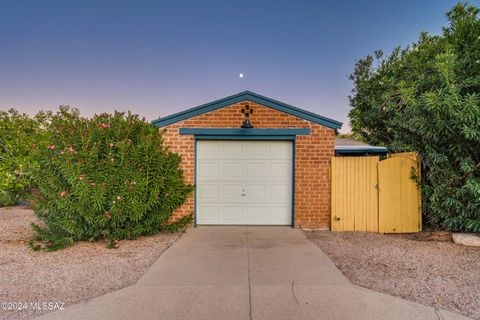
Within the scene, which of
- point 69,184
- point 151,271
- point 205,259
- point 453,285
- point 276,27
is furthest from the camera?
point 276,27

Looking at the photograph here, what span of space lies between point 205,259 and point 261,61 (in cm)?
769

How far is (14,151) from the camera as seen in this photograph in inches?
330

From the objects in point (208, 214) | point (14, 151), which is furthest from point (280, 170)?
point (14, 151)

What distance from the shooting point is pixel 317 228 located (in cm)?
658

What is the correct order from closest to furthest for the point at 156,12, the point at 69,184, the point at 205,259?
the point at 205,259
the point at 69,184
the point at 156,12

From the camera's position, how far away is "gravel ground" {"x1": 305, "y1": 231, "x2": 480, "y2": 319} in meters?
A: 3.20

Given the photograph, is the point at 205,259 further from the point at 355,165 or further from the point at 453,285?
the point at 355,165

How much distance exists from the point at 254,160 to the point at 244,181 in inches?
23.9

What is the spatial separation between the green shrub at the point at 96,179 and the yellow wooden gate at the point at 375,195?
14.1 ft

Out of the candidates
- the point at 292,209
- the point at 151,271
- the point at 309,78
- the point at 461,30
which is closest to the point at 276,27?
the point at 309,78

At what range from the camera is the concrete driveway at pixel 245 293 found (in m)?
2.78

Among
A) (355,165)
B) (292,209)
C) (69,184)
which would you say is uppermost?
(355,165)

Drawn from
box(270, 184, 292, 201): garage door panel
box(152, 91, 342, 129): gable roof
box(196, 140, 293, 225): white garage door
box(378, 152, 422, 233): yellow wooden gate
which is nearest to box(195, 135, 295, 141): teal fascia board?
box(196, 140, 293, 225): white garage door

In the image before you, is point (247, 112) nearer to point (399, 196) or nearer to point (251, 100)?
point (251, 100)
